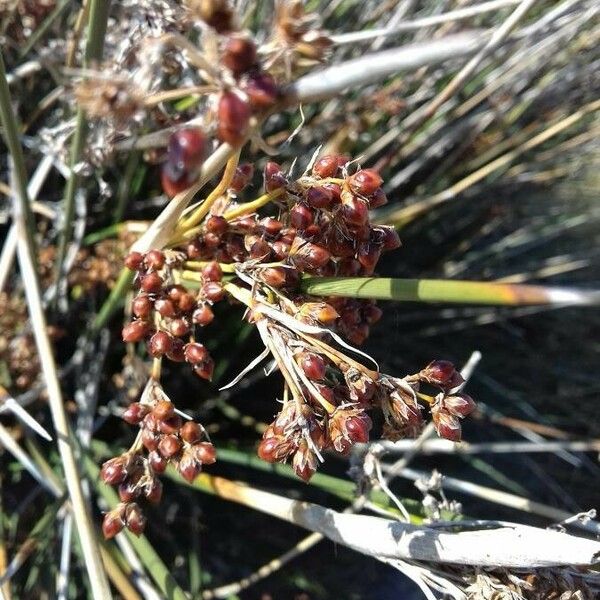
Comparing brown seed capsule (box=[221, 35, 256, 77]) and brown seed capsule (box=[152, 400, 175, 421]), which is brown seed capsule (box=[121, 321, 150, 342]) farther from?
brown seed capsule (box=[221, 35, 256, 77])

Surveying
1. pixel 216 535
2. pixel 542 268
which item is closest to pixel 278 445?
pixel 216 535

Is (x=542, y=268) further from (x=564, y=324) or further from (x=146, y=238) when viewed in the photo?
(x=146, y=238)

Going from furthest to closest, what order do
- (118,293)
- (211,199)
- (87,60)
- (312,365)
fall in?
(118,293)
(87,60)
(211,199)
(312,365)

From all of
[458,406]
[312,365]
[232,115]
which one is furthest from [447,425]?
[232,115]

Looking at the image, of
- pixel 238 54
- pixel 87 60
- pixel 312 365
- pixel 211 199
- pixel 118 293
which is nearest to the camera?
pixel 238 54

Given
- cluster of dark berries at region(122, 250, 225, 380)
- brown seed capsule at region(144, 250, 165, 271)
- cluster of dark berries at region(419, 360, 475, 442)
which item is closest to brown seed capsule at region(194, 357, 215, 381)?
cluster of dark berries at region(122, 250, 225, 380)

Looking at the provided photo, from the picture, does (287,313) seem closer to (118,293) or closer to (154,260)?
(154,260)
